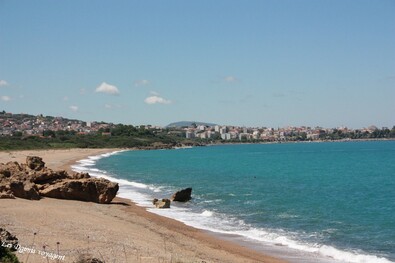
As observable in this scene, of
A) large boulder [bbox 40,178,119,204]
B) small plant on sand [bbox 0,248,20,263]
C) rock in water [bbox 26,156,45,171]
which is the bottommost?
large boulder [bbox 40,178,119,204]

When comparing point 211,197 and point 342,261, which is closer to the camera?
point 342,261

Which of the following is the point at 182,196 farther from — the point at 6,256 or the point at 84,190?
the point at 6,256

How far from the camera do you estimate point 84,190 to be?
1155 inches

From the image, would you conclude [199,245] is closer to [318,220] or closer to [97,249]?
[97,249]

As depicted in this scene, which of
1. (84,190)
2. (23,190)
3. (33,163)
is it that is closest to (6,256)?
(23,190)

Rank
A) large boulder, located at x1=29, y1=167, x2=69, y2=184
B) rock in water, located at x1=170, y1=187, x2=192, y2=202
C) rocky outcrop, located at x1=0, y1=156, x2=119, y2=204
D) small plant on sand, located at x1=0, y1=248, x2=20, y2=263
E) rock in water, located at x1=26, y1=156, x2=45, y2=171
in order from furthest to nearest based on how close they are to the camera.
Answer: rock in water, located at x1=170, y1=187, x2=192, y2=202, rock in water, located at x1=26, y1=156, x2=45, y2=171, large boulder, located at x1=29, y1=167, x2=69, y2=184, rocky outcrop, located at x1=0, y1=156, x2=119, y2=204, small plant on sand, located at x1=0, y1=248, x2=20, y2=263

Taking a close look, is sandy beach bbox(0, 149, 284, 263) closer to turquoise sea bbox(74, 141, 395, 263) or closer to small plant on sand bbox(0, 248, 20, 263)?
small plant on sand bbox(0, 248, 20, 263)

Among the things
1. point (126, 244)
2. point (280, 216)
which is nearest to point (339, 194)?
point (280, 216)

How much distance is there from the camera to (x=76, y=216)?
22.1 m

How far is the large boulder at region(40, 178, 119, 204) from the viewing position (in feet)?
94.0

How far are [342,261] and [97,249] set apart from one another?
951cm

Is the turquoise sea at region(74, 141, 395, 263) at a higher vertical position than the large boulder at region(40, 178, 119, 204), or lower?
lower

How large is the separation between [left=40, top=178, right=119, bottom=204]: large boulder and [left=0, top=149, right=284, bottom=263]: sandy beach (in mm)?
1788

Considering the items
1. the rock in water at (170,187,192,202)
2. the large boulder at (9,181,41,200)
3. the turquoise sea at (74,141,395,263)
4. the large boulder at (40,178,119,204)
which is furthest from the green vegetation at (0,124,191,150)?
the large boulder at (9,181,41,200)
